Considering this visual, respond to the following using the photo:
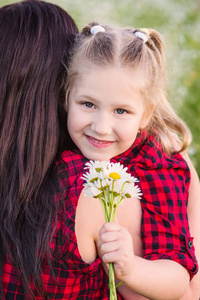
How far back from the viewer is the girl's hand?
4.88 feet

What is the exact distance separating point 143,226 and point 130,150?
1.06ft

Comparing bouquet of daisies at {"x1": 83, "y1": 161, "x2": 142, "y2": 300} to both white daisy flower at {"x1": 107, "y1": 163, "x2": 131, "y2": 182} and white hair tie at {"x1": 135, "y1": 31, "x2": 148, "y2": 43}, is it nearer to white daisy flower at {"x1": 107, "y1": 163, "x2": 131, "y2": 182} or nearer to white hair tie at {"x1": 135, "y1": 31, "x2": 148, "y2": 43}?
white daisy flower at {"x1": 107, "y1": 163, "x2": 131, "y2": 182}

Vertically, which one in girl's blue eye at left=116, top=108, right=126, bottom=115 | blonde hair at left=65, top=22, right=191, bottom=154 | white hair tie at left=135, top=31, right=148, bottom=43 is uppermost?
white hair tie at left=135, top=31, right=148, bottom=43

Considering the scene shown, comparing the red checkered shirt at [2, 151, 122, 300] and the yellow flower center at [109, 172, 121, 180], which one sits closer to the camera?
the yellow flower center at [109, 172, 121, 180]

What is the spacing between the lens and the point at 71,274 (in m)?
1.79

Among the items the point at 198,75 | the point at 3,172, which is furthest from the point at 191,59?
the point at 3,172

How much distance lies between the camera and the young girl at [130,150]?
180 cm

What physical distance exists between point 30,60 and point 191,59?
10.8 ft

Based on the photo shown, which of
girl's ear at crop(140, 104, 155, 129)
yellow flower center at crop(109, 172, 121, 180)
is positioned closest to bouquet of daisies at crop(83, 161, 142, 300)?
yellow flower center at crop(109, 172, 121, 180)

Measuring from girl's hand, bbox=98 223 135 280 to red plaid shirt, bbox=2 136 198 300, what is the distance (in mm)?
259

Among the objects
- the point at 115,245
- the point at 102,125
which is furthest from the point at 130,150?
the point at 115,245

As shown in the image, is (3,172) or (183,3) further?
(183,3)

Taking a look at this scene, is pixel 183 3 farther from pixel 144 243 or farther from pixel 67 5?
pixel 144 243

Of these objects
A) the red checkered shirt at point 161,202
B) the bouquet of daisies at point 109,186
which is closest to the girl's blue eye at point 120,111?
the red checkered shirt at point 161,202
